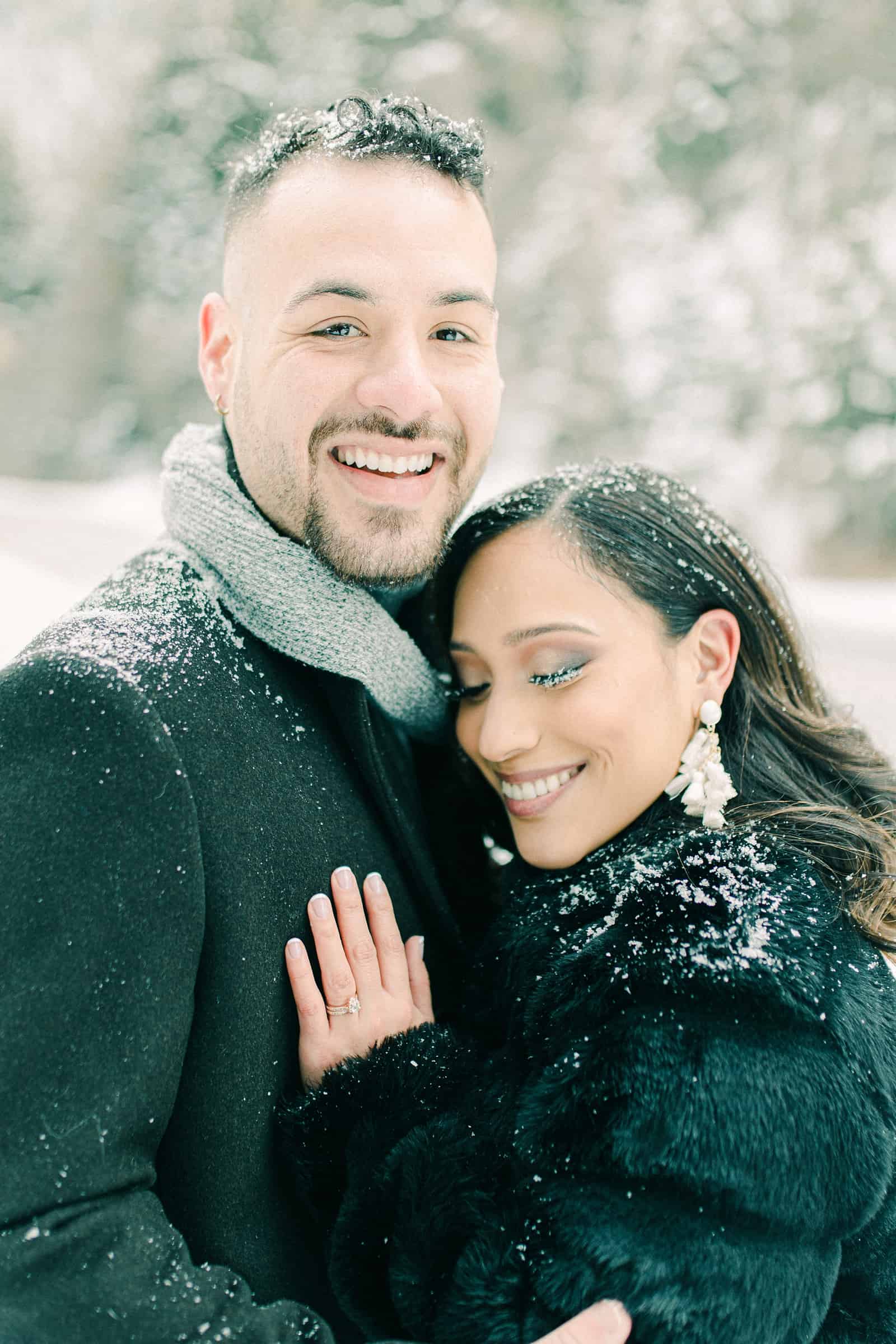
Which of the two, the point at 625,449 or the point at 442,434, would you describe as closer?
the point at 442,434

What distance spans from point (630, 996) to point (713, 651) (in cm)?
74

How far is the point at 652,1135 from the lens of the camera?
3.94ft

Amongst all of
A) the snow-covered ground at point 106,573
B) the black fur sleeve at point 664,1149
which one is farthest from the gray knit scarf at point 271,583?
the snow-covered ground at point 106,573

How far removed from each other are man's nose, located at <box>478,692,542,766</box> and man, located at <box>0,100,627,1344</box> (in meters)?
0.16

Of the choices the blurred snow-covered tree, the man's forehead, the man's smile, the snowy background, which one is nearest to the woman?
the man's smile

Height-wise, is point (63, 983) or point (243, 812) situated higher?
point (243, 812)

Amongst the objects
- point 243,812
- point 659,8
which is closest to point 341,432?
point 243,812

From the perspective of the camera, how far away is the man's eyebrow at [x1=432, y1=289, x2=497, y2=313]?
1.68m

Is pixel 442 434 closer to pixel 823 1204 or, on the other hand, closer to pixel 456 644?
pixel 456 644

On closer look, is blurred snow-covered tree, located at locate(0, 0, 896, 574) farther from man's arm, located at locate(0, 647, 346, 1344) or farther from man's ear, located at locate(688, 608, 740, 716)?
man's arm, located at locate(0, 647, 346, 1344)

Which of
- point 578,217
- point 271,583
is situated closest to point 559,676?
point 271,583

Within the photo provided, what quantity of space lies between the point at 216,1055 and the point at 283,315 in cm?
111

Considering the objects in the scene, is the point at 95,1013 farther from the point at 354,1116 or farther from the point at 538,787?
the point at 538,787

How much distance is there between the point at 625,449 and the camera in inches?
523
